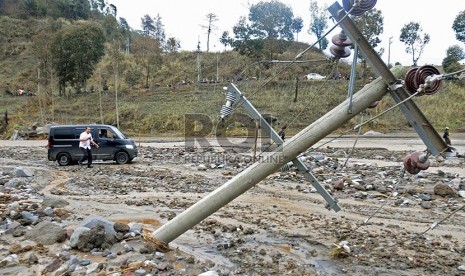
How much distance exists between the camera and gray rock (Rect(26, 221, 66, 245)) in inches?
249

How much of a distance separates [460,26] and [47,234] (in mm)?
49847

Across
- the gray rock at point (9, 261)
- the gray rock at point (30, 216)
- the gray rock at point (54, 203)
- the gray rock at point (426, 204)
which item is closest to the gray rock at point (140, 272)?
the gray rock at point (9, 261)

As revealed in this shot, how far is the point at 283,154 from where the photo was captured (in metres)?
5.42

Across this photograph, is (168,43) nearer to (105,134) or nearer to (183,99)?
(183,99)

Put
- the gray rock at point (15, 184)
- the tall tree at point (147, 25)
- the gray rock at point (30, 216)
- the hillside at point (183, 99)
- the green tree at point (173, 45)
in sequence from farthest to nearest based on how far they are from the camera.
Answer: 1. the tall tree at point (147, 25)
2. the green tree at point (173, 45)
3. the hillside at point (183, 99)
4. the gray rock at point (15, 184)
5. the gray rock at point (30, 216)

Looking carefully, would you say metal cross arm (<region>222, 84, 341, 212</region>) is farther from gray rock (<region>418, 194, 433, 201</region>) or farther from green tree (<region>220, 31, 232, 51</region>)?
green tree (<region>220, 31, 232, 51</region>)

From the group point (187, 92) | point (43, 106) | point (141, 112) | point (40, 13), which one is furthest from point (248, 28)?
point (40, 13)

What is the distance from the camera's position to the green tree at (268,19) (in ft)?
181

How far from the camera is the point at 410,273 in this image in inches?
226

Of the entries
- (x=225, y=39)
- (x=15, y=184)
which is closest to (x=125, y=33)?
(x=225, y=39)

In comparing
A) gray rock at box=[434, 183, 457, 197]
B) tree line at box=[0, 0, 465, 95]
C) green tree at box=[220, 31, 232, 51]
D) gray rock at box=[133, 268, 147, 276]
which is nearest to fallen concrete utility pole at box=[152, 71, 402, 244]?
gray rock at box=[133, 268, 147, 276]

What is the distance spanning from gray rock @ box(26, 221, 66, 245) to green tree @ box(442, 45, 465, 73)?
140ft

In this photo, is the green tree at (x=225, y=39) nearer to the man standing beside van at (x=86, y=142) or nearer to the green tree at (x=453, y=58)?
the green tree at (x=453, y=58)

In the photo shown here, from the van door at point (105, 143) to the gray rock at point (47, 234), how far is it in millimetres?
11349
